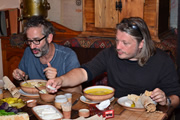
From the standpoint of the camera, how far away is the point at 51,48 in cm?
261

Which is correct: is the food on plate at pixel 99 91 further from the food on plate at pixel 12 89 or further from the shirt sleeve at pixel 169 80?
the food on plate at pixel 12 89

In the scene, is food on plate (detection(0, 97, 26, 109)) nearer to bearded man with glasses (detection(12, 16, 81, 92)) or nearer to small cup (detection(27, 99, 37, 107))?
small cup (detection(27, 99, 37, 107))

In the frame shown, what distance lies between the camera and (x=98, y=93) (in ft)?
6.44

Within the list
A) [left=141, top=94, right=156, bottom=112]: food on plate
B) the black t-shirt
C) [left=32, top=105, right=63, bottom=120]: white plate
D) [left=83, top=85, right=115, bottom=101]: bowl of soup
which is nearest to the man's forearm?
the black t-shirt

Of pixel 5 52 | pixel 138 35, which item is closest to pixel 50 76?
pixel 138 35

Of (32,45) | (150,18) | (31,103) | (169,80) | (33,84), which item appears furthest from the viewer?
(150,18)

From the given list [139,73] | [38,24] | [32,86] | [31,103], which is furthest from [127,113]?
[38,24]

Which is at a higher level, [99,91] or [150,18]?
[150,18]

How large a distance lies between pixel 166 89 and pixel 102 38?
161 cm

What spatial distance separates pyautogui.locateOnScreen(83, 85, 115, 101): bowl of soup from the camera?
1.83 metres

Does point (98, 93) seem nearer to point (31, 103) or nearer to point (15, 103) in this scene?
point (31, 103)

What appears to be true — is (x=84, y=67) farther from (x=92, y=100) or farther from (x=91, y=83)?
(x=91, y=83)

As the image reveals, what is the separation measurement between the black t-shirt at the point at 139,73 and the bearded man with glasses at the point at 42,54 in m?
0.35

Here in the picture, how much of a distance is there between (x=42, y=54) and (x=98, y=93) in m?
0.83
